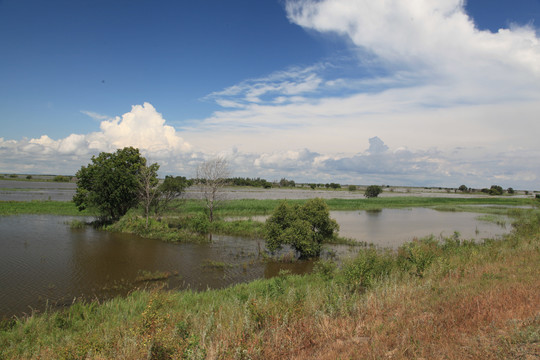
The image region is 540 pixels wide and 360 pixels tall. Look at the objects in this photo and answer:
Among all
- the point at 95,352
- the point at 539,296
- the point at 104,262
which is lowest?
the point at 104,262

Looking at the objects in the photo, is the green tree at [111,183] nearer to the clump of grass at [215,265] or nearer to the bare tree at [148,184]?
the bare tree at [148,184]

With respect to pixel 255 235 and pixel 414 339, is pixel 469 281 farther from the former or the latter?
pixel 255 235

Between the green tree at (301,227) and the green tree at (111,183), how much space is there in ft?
57.7

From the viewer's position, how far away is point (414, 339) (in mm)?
5434

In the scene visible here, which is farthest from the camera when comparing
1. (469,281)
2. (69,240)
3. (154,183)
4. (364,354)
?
(154,183)

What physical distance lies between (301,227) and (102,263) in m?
13.1

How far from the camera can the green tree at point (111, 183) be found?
1173 inches

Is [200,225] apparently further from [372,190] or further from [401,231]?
[372,190]

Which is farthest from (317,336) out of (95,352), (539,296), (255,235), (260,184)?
(260,184)

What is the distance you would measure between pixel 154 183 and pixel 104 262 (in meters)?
13.9

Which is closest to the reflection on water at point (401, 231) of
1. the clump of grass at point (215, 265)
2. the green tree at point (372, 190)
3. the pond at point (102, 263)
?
the pond at point (102, 263)

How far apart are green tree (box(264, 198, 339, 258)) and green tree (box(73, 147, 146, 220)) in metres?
17.6

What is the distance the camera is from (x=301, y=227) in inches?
794

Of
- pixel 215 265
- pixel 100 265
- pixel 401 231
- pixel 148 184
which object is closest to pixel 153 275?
pixel 215 265
